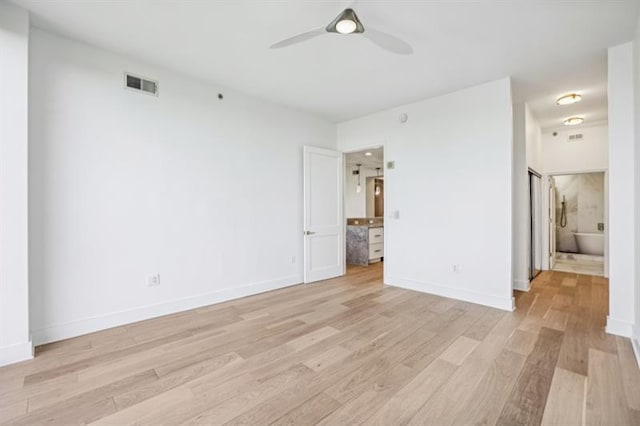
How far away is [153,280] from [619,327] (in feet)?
15.9

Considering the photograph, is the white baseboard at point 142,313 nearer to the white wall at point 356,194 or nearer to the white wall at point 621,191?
the white wall at point 621,191

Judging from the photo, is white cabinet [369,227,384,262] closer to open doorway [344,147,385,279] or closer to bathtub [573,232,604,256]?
open doorway [344,147,385,279]

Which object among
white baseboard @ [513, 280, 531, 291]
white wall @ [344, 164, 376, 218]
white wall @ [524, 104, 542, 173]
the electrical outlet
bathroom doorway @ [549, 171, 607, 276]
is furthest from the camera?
white wall @ [344, 164, 376, 218]

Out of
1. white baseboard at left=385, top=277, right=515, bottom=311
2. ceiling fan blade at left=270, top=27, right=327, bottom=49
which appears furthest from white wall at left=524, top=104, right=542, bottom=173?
ceiling fan blade at left=270, top=27, right=327, bottom=49

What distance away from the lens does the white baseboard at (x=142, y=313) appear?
8.82ft

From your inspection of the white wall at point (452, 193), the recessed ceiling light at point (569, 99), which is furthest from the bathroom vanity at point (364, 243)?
the recessed ceiling light at point (569, 99)

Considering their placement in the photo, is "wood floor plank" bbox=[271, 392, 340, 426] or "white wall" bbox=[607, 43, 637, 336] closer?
"wood floor plank" bbox=[271, 392, 340, 426]

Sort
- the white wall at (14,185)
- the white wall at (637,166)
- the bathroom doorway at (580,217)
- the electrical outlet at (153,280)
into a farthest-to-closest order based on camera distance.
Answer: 1. the bathroom doorway at (580,217)
2. the electrical outlet at (153,280)
3. the white wall at (637,166)
4. the white wall at (14,185)

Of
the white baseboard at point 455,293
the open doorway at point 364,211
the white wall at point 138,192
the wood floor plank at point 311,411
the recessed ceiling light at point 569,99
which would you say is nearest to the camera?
the wood floor plank at point 311,411

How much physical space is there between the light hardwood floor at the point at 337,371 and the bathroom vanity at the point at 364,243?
2.92 m

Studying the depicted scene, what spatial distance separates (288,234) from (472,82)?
332 centimetres

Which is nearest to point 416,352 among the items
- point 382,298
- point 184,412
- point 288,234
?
point 382,298

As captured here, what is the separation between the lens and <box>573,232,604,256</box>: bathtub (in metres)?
7.60

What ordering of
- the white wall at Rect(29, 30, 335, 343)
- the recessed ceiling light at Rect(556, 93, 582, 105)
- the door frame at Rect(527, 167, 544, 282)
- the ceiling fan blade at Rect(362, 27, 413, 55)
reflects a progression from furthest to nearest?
the door frame at Rect(527, 167, 544, 282) < the recessed ceiling light at Rect(556, 93, 582, 105) < the white wall at Rect(29, 30, 335, 343) < the ceiling fan blade at Rect(362, 27, 413, 55)
